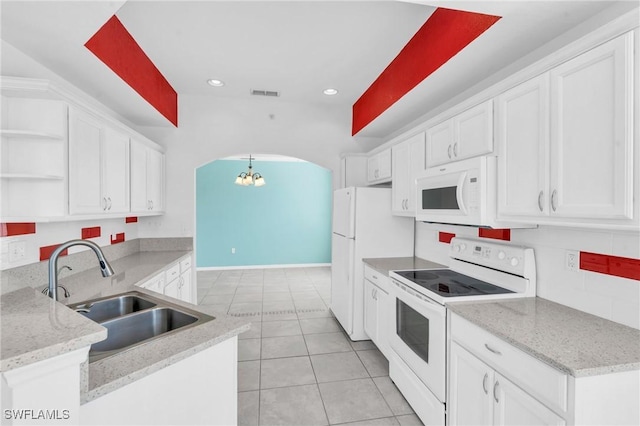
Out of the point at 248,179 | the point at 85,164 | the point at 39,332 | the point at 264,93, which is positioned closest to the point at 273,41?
the point at 264,93

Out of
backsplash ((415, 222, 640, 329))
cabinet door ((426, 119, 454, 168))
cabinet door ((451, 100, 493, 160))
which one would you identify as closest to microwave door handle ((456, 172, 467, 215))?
cabinet door ((451, 100, 493, 160))

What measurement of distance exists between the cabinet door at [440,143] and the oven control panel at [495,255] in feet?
2.20

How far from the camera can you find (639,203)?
112cm

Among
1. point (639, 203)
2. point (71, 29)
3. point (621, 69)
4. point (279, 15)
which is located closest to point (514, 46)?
point (621, 69)

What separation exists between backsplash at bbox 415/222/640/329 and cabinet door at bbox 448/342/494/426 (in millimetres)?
657

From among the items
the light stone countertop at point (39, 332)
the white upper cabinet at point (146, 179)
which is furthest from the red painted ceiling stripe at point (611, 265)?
the white upper cabinet at point (146, 179)

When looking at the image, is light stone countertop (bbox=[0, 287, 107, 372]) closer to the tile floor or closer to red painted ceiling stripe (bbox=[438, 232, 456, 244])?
the tile floor

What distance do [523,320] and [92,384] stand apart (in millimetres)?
1811

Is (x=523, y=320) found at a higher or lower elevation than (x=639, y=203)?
lower

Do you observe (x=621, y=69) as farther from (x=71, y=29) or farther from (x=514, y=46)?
(x=71, y=29)

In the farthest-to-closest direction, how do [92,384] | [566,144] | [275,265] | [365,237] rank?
1. [275,265]
2. [365,237]
3. [566,144]
4. [92,384]

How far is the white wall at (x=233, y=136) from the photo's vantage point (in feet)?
12.4

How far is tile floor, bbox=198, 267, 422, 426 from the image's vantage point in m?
2.11

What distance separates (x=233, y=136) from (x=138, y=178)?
4.31 feet
